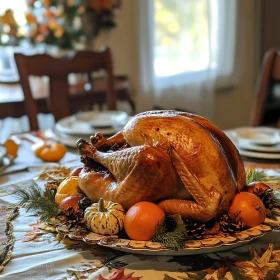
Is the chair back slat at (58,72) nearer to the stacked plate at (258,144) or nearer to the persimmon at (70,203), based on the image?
the stacked plate at (258,144)

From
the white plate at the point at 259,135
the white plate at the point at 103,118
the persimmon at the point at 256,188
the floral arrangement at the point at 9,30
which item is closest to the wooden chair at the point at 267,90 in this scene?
the white plate at the point at 259,135

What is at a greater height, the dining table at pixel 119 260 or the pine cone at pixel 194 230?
the pine cone at pixel 194 230

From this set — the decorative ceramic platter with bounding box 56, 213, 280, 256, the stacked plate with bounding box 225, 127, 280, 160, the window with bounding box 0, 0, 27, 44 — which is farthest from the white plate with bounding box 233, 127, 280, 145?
A: the window with bounding box 0, 0, 27, 44

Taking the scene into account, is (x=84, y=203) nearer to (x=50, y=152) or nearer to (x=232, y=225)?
(x=232, y=225)

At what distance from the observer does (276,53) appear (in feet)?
5.69

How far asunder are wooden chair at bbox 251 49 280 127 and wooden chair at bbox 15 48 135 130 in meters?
0.59

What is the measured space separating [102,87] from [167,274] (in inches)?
64.0

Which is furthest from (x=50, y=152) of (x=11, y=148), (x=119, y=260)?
(x=119, y=260)

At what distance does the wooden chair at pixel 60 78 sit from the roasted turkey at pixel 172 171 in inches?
41.6

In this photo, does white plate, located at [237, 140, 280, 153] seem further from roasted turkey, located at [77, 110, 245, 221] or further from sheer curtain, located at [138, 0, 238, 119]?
sheer curtain, located at [138, 0, 238, 119]

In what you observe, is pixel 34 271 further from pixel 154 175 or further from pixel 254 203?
pixel 254 203

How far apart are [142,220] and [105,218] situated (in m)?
0.05

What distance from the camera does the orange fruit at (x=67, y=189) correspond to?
732 millimetres

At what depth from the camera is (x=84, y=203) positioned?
69 cm
